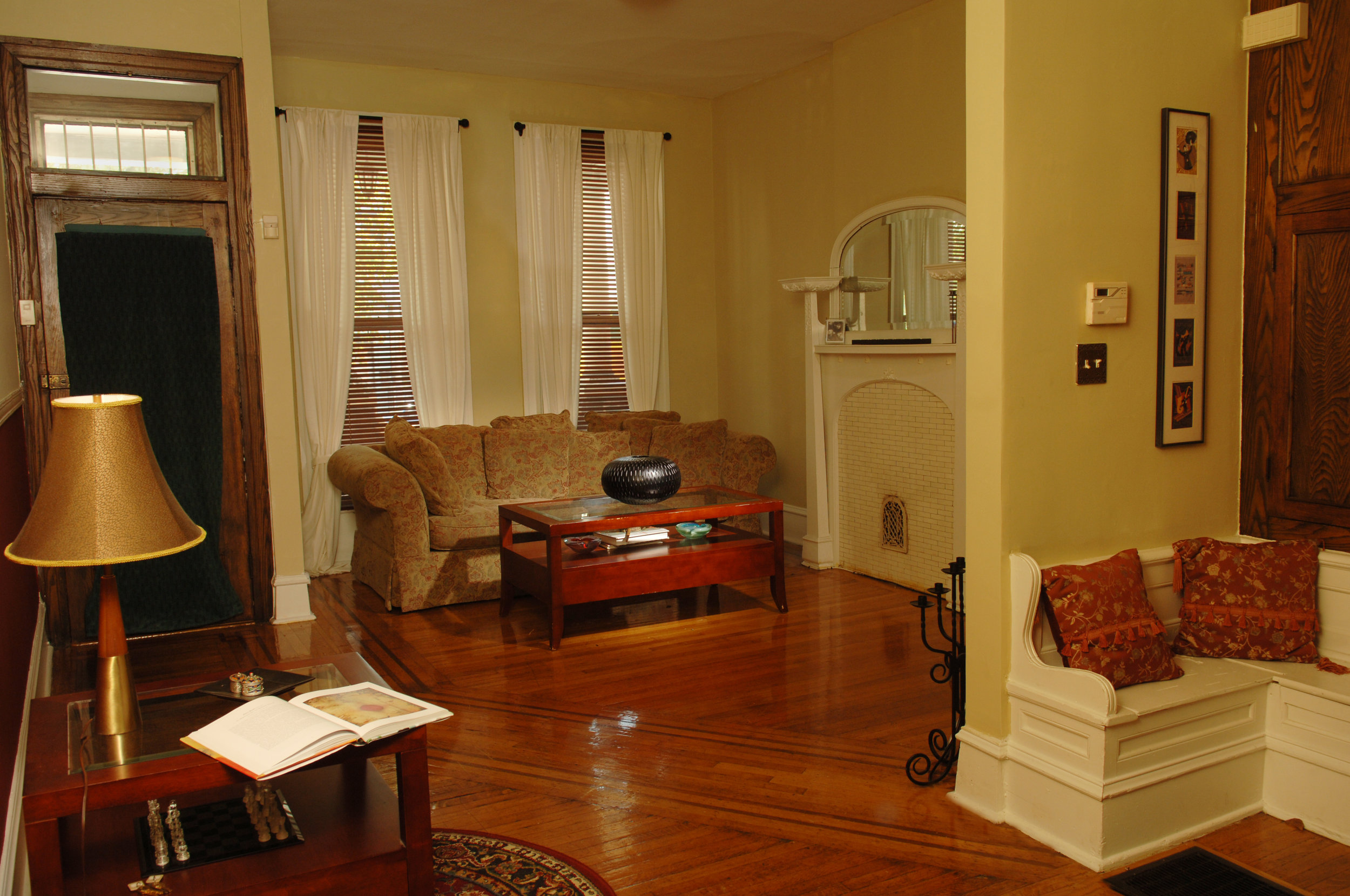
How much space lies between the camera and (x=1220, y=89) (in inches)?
123

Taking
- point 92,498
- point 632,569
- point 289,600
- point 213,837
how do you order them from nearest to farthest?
point 92,498
point 213,837
point 632,569
point 289,600

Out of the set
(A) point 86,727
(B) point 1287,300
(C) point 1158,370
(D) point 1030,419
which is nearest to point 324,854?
(A) point 86,727

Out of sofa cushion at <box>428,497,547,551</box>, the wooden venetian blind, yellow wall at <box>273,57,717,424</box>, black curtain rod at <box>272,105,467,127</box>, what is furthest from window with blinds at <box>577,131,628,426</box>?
sofa cushion at <box>428,497,547,551</box>

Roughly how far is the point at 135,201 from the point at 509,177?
99.9 inches

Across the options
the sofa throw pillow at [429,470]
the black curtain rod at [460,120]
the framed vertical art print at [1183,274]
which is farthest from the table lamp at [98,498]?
the black curtain rod at [460,120]

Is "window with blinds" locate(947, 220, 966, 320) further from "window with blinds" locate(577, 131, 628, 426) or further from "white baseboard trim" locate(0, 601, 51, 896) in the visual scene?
"white baseboard trim" locate(0, 601, 51, 896)

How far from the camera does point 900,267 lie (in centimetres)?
544

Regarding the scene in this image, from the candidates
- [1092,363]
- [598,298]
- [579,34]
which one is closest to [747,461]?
[598,298]

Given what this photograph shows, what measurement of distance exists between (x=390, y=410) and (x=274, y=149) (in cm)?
Answer: 197

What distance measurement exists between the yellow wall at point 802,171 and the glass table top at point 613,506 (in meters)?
1.49

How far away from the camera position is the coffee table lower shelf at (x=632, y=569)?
4.54 m

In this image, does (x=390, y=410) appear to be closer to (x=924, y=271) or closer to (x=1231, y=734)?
(x=924, y=271)

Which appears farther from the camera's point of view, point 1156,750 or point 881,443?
point 881,443

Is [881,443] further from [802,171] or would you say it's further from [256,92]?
[256,92]
